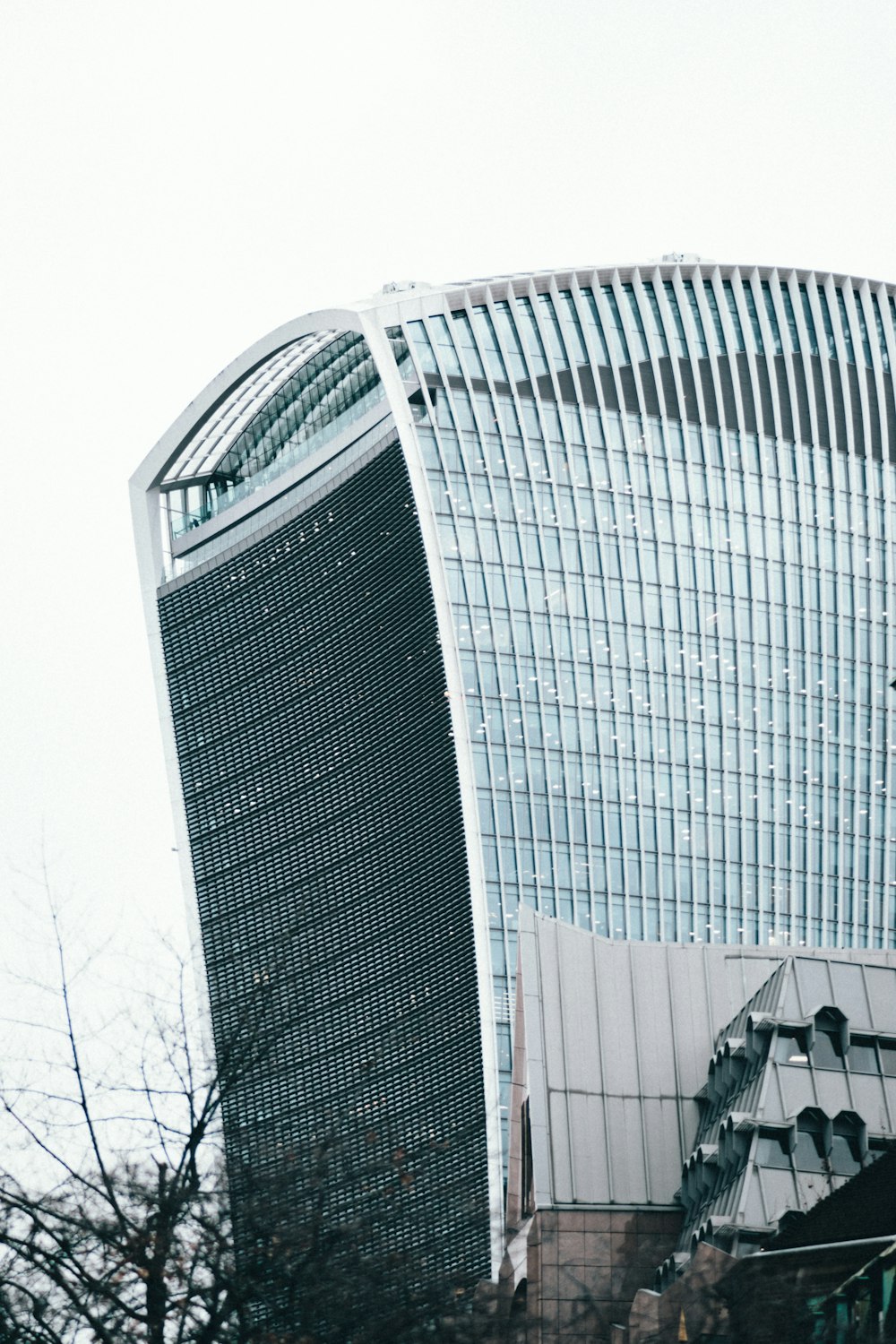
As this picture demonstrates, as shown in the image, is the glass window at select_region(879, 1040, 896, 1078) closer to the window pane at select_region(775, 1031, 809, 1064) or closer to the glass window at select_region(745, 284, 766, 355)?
the window pane at select_region(775, 1031, 809, 1064)

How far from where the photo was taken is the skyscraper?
125562mm

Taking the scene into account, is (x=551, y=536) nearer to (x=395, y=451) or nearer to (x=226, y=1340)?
(x=395, y=451)

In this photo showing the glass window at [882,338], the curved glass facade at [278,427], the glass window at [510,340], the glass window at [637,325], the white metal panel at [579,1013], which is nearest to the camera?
the white metal panel at [579,1013]

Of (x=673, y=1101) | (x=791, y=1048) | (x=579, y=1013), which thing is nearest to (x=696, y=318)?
(x=579, y=1013)

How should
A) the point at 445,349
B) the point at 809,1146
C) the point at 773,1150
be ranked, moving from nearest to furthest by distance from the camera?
the point at 773,1150
the point at 809,1146
the point at 445,349

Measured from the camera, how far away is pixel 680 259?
139 m

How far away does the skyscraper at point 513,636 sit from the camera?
125562mm

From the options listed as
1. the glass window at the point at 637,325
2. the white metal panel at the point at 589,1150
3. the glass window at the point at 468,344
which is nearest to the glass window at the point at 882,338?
the glass window at the point at 637,325

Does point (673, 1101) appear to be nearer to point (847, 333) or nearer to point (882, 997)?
point (882, 997)

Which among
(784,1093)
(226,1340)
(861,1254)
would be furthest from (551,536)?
(226,1340)

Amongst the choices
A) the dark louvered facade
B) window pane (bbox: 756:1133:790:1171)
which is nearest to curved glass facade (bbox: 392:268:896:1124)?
the dark louvered facade

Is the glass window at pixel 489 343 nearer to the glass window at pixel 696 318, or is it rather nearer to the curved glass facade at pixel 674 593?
the curved glass facade at pixel 674 593

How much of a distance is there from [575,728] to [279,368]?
3362 cm

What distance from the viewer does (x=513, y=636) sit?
417 ft
